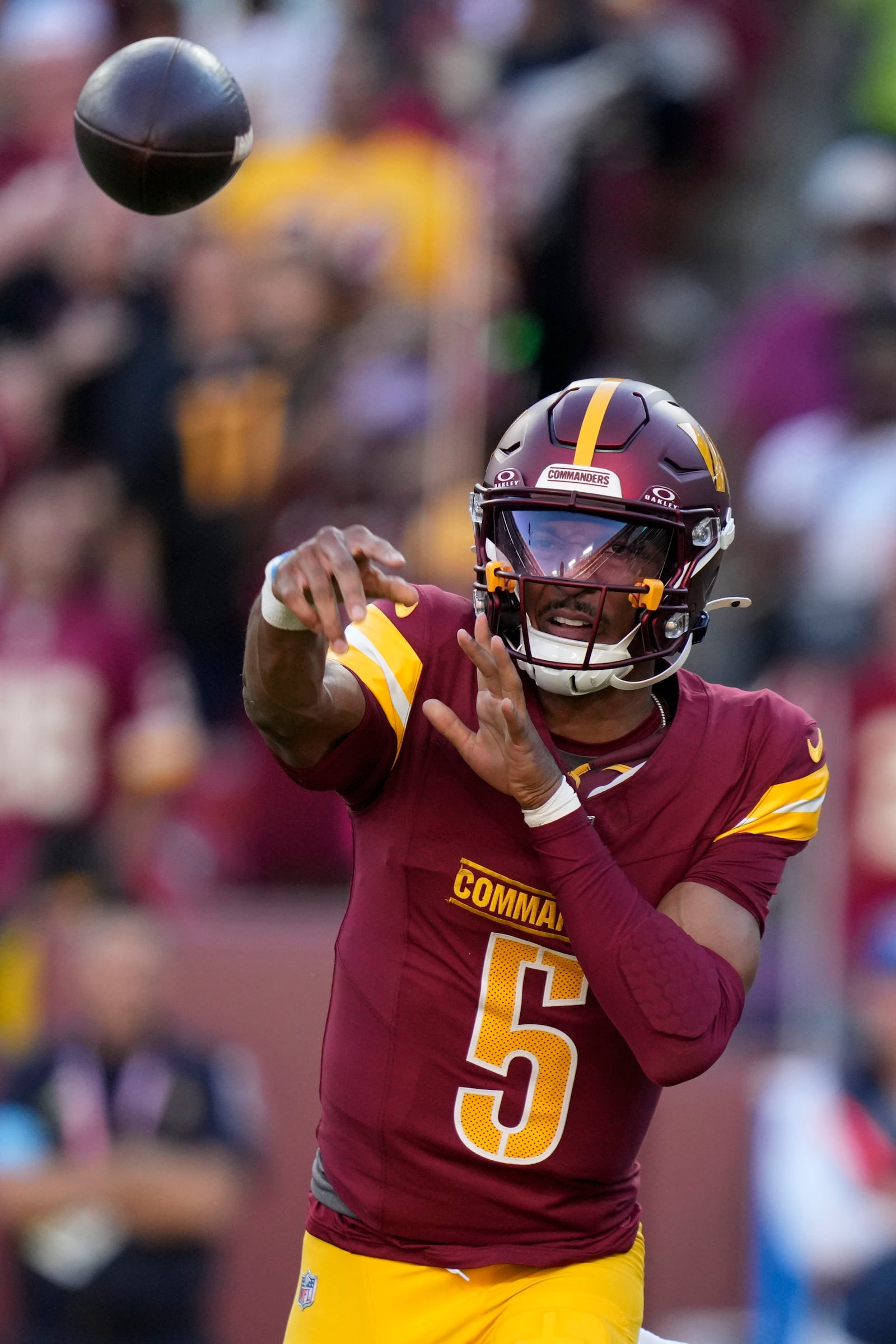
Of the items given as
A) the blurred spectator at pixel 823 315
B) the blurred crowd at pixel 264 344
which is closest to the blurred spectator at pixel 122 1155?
the blurred crowd at pixel 264 344

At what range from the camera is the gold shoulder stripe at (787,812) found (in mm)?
3186

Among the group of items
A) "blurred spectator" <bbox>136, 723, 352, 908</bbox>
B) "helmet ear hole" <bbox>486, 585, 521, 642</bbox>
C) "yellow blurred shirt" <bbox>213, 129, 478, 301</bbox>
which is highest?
"yellow blurred shirt" <bbox>213, 129, 478, 301</bbox>

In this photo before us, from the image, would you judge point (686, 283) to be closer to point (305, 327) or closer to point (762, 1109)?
point (305, 327)

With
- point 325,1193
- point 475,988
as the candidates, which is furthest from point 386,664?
point 325,1193

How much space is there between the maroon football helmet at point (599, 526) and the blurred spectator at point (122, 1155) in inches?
139

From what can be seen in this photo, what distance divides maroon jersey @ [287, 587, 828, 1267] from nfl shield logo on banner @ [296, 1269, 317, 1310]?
0.08 m

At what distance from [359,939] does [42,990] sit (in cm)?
376

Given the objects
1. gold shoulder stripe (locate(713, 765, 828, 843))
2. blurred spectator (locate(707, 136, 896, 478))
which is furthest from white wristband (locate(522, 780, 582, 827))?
blurred spectator (locate(707, 136, 896, 478))

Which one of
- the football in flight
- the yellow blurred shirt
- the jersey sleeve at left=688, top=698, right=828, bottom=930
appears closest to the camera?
the jersey sleeve at left=688, top=698, right=828, bottom=930

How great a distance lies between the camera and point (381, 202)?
752 cm

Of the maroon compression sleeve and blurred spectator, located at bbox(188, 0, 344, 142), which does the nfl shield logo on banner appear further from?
blurred spectator, located at bbox(188, 0, 344, 142)

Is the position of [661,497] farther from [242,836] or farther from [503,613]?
[242,836]

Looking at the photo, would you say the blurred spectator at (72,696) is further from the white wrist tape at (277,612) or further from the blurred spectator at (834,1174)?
the white wrist tape at (277,612)

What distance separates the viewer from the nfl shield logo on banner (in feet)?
10.5
